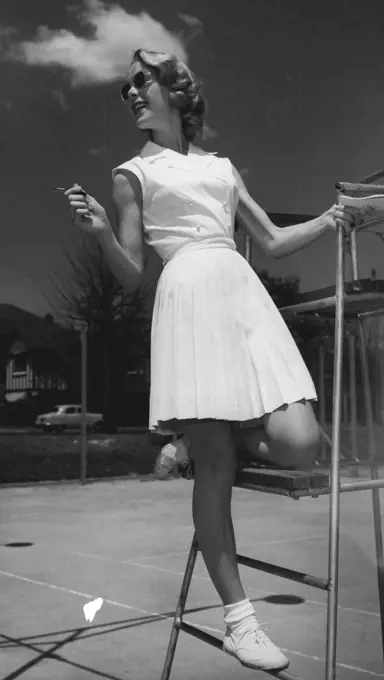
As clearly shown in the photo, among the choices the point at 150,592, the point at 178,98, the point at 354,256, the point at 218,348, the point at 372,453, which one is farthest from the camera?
the point at 150,592

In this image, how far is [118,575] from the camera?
488 centimetres

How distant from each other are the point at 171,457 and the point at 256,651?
1.67 ft

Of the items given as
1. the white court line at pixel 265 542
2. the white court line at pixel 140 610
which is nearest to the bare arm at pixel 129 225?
the white court line at pixel 140 610

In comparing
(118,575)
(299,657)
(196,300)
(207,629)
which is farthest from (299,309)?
(118,575)

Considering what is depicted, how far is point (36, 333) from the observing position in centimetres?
5059

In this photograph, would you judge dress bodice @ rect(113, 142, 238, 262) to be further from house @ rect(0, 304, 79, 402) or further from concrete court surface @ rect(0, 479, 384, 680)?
house @ rect(0, 304, 79, 402)

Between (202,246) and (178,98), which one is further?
(178,98)

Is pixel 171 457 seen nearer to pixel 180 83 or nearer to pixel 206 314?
pixel 206 314

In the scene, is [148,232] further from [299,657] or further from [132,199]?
[299,657]

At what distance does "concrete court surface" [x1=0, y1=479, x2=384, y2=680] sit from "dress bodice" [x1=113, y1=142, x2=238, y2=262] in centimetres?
156

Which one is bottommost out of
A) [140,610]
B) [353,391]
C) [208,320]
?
[140,610]

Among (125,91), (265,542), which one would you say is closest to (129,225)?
(125,91)

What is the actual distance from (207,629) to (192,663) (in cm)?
48

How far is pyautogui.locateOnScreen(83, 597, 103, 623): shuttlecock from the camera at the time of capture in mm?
3889
